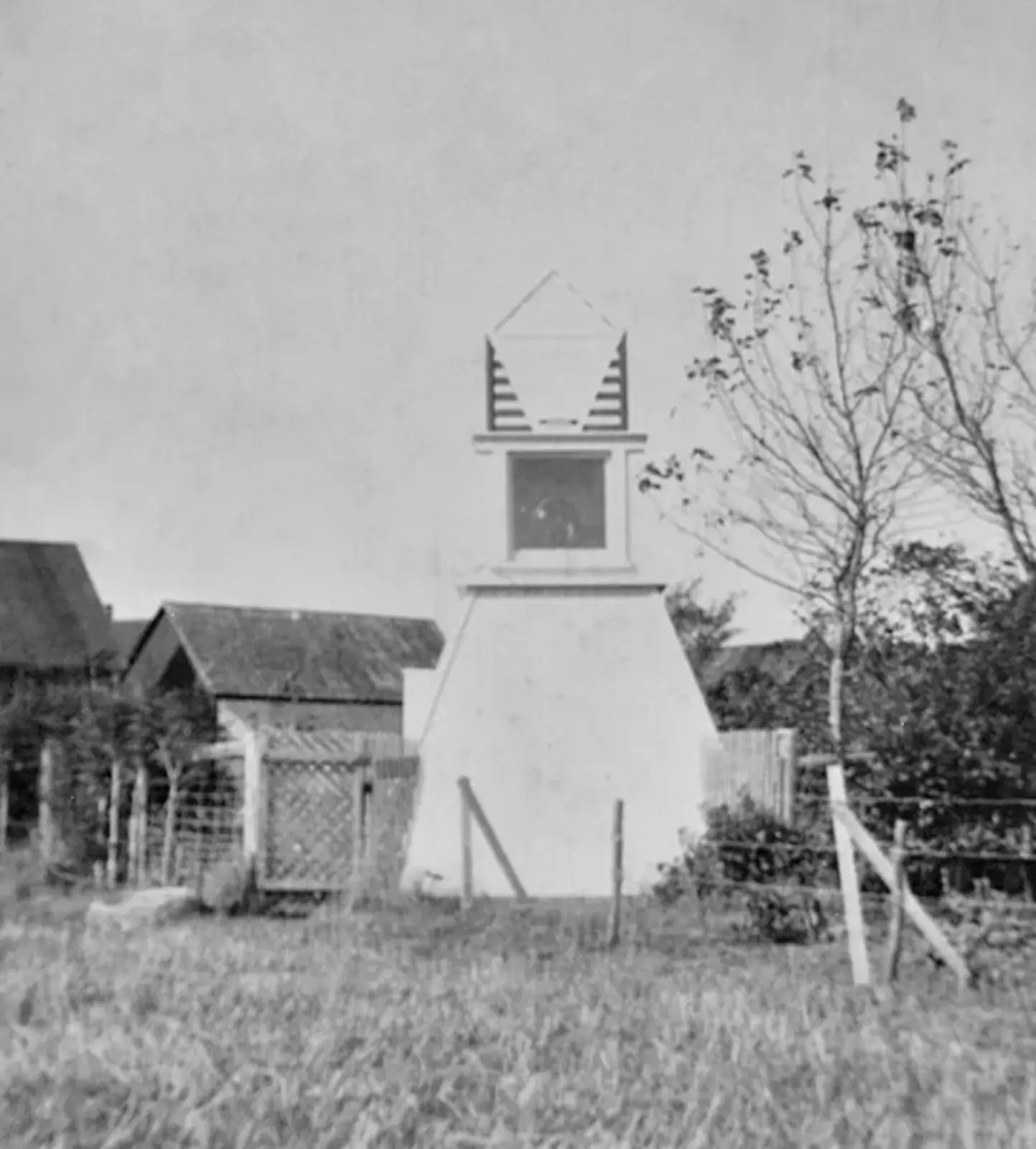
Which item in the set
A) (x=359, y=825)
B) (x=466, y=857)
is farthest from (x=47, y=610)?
(x=466, y=857)

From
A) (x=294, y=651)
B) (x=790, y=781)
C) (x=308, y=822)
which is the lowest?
(x=308, y=822)

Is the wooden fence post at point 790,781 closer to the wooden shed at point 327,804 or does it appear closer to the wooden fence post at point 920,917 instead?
the wooden shed at point 327,804

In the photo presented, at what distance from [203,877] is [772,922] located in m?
6.06

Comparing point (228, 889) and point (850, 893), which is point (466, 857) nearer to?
point (228, 889)

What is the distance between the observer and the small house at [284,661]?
1875 inches

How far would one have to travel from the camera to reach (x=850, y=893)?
11.3 m

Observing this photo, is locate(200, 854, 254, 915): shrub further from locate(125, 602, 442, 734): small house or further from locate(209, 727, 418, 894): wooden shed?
locate(125, 602, 442, 734): small house

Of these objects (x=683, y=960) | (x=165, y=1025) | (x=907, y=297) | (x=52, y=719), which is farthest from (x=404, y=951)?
(x=52, y=719)

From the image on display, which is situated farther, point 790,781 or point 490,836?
point 490,836

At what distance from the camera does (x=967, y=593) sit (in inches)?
709

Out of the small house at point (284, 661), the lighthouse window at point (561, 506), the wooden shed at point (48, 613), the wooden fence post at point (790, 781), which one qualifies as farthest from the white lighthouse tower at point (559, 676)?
the small house at point (284, 661)

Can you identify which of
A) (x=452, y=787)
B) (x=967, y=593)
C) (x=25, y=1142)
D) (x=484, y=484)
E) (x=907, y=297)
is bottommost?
(x=25, y=1142)

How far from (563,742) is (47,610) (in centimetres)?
2723

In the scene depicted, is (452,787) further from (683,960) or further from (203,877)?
(683,960)
